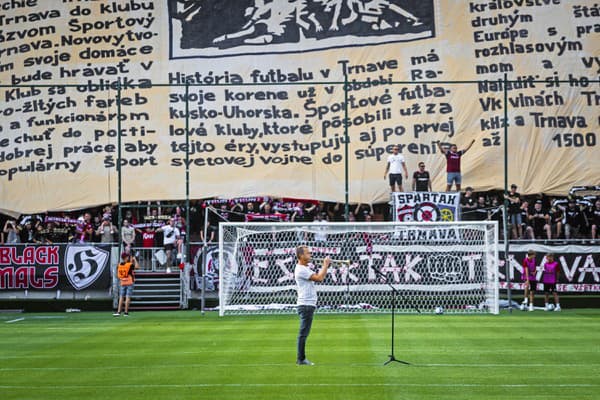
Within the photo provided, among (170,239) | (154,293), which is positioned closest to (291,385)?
(154,293)

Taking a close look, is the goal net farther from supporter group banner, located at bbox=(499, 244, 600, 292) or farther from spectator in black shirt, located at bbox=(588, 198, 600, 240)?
spectator in black shirt, located at bbox=(588, 198, 600, 240)

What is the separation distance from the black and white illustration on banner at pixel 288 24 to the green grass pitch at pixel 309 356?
13417 mm

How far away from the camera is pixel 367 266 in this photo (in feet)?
99.0

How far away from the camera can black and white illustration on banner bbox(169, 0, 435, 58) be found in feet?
122

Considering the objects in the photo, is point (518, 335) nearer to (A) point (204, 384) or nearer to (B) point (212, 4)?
(A) point (204, 384)

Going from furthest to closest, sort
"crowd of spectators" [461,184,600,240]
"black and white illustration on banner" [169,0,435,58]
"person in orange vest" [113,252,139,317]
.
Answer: "black and white illustration on banner" [169,0,435,58] → "crowd of spectators" [461,184,600,240] → "person in orange vest" [113,252,139,317]

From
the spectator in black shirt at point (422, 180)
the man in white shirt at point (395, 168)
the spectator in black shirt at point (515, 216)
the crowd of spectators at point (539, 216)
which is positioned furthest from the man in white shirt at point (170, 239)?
the spectator in black shirt at point (515, 216)

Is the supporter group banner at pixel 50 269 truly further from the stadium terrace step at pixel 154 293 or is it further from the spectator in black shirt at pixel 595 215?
the spectator in black shirt at pixel 595 215

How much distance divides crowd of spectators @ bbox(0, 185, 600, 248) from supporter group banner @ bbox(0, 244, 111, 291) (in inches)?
43.5

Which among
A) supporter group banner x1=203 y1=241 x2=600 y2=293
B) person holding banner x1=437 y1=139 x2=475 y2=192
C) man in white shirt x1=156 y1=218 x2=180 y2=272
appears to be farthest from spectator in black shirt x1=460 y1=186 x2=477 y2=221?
man in white shirt x1=156 y1=218 x2=180 y2=272

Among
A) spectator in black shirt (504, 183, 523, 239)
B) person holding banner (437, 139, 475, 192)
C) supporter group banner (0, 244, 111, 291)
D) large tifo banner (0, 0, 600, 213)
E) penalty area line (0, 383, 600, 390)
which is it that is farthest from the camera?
large tifo banner (0, 0, 600, 213)

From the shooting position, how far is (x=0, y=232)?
36.3 m

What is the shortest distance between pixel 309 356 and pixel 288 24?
857 inches

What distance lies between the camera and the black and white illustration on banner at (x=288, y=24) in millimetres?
37188
